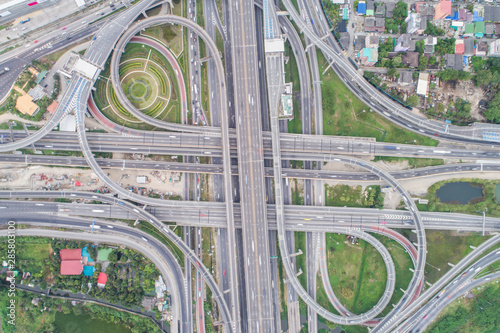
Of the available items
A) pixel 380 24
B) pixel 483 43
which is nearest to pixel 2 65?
pixel 380 24

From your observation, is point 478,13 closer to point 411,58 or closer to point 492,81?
point 492,81

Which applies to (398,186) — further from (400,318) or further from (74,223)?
(74,223)

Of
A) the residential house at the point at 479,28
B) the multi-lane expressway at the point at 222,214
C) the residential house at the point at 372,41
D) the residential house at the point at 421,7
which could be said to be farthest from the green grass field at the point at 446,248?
the residential house at the point at 421,7

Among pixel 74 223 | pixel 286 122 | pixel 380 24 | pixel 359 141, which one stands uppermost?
pixel 380 24

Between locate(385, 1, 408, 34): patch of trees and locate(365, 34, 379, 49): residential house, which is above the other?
locate(385, 1, 408, 34): patch of trees

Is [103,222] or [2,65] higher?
[2,65]

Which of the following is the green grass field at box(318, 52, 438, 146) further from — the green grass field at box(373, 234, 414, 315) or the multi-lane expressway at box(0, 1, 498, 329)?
the green grass field at box(373, 234, 414, 315)

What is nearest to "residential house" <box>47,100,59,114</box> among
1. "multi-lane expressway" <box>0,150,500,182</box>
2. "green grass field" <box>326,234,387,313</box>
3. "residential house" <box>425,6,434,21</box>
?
"multi-lane expressway" <box>0,150,500,182</box>

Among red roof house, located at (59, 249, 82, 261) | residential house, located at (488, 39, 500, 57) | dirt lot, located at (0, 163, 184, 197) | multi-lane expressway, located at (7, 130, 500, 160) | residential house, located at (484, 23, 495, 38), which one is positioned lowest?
red roof house, located at (59, 249, 82, 261)
